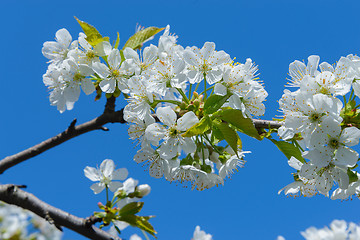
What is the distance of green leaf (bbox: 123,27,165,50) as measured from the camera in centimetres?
276

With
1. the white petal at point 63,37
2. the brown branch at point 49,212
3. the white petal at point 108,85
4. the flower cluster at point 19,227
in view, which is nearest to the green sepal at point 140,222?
the brown branch at point 49,212

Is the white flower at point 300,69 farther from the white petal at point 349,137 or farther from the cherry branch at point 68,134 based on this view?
the cherry branch at point 68,134

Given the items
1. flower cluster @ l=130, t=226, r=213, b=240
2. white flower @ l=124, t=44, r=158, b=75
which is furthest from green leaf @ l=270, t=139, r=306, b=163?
flower cluster @ l=130, t=226, r=213, b=240

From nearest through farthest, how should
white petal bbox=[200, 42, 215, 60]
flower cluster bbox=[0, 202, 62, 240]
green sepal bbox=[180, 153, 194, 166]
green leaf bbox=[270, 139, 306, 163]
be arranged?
green leaf bbox=[270, 139, 306, 163], white petal bbox=[200, 42, 215, 60], green sepal bbox=[180, 153, 194, 166], flower cluster bbox=[0, 202, 62, 240]

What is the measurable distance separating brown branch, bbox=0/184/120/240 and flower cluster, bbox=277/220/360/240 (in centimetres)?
296

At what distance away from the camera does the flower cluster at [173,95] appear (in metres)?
2.14

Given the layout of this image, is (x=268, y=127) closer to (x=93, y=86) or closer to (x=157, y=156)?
(x=157, y=156)

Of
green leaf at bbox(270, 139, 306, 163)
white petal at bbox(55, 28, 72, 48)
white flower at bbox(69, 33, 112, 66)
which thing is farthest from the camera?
white petal at bbox(55, 28, 72, 48)

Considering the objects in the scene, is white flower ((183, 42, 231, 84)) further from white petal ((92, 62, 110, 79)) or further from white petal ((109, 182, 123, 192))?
white petal ((109, 182, 123, 192))

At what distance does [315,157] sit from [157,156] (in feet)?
3.48

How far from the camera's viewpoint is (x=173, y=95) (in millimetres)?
2488

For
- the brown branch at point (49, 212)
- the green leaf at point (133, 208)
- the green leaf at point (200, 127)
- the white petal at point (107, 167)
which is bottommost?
the brown branch at point (49, 212)

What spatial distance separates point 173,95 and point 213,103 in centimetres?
45

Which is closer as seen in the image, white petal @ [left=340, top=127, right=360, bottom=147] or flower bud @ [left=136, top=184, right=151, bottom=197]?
white petal @ [left=340, top=127, right=360, bottom=147]
